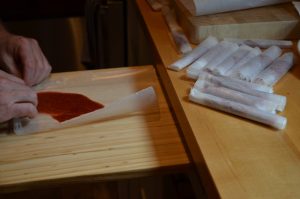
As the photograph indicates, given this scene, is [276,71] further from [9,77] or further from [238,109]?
[9,77]

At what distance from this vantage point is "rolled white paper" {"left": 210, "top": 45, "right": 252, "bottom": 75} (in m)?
0.58

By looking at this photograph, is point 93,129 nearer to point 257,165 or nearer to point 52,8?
point 257,165

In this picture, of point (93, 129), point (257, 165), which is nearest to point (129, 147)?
point (93, 129)

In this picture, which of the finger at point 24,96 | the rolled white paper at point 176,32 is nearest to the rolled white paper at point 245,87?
the rolled white paper at point 176,32

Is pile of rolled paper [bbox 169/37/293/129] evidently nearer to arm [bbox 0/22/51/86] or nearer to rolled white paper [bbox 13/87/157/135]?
rolled white paper [bbox 13/87/157/135]

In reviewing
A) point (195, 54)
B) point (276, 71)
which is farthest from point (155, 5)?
point (276, 71)

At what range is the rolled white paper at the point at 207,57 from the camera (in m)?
0.59

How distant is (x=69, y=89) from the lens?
63 centimetres

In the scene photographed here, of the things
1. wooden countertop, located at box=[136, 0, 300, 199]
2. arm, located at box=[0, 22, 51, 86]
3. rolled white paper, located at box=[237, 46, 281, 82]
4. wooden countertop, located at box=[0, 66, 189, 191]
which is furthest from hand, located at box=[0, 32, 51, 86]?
rolled white paper, located at box=[237, 46, 281, 82]

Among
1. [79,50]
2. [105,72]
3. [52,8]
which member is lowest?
[79,50]

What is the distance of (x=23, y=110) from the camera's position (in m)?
0.53

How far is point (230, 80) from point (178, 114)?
0.10 meters

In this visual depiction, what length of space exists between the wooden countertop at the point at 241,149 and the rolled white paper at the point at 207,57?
0.03 m

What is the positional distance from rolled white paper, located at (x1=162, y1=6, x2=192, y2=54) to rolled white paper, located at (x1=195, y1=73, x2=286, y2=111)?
116 mm
